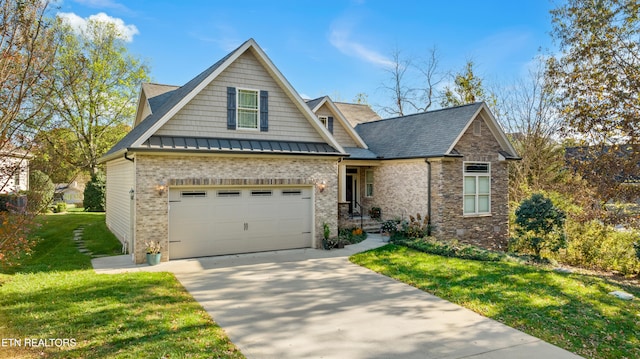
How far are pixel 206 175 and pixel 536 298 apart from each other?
972 centimetres

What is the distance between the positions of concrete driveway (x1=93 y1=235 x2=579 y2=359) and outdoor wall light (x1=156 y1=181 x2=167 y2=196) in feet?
7.24

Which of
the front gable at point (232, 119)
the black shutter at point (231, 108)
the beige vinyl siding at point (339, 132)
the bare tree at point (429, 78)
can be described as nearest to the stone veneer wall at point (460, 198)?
the front gable at point (232, 119)

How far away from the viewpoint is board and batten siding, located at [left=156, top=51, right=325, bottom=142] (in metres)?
12.6

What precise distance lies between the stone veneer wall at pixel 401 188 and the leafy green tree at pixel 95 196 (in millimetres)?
21734

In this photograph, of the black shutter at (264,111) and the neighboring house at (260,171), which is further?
the black shutter at (264,111)

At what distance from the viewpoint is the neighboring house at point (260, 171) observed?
39.7 feet

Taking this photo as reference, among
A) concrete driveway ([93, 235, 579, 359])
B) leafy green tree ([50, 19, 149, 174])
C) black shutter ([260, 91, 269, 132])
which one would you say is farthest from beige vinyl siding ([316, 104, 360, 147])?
leafy green tree ([50, 19, 149, 174])

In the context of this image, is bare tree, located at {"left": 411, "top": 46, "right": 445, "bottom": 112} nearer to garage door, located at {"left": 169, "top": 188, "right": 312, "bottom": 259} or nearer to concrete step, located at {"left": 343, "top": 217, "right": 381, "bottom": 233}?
concrete step, located at {"left": 343, "top": 217, "right": 381, "bottom": 233}

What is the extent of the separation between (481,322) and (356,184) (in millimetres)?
13853

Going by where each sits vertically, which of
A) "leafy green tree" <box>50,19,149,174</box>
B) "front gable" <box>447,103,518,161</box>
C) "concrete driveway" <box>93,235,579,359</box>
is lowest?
"concrete driveway" <box>93,235,579,359</box>

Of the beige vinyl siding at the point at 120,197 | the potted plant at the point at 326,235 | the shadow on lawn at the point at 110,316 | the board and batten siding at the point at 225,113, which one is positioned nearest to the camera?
the shadow on lawn at the point at 110,316

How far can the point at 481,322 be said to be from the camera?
24.1ft

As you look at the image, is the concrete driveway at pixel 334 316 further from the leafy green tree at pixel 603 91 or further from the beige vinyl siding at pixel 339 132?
the beige vinyl siding at pixel 339 132

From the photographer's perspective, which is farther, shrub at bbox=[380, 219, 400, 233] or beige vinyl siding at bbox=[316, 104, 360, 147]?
beige vinyl siding at bbox=[316, 104, 360, 147]
